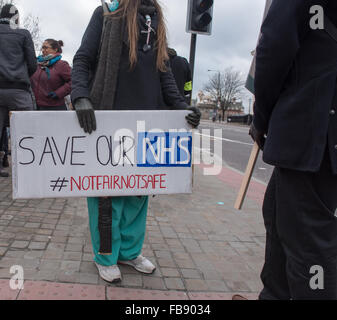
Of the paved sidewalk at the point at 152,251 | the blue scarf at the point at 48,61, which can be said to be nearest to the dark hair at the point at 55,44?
the blue scarf at the point at 48,61

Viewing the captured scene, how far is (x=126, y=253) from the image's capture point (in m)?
2.43

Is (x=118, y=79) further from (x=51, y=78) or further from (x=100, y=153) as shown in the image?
(x=51, y=78)

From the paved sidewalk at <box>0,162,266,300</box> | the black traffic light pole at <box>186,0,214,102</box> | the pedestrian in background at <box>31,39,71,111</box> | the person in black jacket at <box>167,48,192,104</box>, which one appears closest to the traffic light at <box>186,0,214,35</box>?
the black traffic light pole at <box>186,0,214,102</box>

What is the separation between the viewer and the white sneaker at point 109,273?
223 cm

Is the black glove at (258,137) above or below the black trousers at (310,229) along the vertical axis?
above

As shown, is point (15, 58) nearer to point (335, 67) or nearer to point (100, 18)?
point (100, 18)

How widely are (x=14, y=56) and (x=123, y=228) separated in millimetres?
2946

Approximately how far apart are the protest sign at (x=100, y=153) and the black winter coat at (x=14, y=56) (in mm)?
2363

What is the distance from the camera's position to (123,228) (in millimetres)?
2354

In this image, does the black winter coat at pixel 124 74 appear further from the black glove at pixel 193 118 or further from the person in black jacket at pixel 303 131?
the person in black jacket at pixel 303 131

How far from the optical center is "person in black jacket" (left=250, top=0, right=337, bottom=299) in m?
1.41

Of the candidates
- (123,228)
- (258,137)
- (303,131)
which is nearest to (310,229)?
(303,131)

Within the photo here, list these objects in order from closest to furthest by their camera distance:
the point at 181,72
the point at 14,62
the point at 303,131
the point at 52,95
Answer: the point at 303,131 < the point at 14,62 < the point at 52,95 < the point at 181,72

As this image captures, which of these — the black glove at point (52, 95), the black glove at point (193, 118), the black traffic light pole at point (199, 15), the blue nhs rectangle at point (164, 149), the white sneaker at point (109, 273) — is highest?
the black traffic light pole at point (199, 15)
